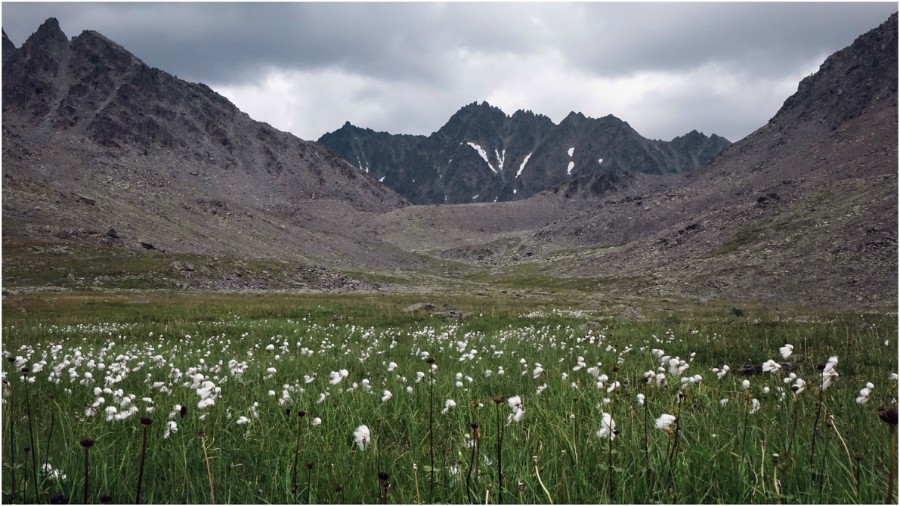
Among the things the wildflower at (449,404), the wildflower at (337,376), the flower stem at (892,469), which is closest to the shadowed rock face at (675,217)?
the flower stem at (892,469)

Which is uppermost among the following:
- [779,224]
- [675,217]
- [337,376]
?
[675,217]

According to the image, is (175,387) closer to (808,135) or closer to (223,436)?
(223,436)

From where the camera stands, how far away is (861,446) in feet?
14.6

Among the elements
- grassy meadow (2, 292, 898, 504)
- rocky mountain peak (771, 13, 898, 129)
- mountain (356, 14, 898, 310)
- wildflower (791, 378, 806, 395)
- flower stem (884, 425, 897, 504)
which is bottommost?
grassy meadow (2, 292, 898, 504)

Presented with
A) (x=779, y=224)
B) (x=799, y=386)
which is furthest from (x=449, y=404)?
(x=779, y=224)

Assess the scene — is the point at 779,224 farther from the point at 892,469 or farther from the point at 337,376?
the point at 337,376

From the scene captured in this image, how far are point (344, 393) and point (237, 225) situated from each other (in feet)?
506

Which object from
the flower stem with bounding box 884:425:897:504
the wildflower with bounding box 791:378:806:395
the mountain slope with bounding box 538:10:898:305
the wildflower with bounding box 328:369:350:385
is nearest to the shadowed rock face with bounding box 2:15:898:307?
the mountain slope with bounding box 538:10:898:305

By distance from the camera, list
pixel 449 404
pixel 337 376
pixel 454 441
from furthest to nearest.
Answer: pixel 337 376 → pixel 454 441 → pixel 449 404

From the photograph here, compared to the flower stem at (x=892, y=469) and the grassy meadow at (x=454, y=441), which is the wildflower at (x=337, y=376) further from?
the flower stem at (x=892, y=469)

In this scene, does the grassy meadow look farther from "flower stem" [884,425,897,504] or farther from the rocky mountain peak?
the rocky mountain peak

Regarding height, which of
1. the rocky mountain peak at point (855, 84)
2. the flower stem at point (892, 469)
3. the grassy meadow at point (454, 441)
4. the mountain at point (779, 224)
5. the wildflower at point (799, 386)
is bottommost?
the grassy meadow at point (454, 441)

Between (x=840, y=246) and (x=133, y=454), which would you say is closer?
(x=133, y=454)

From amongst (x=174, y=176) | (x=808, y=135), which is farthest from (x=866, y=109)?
(x=174, y=176)
